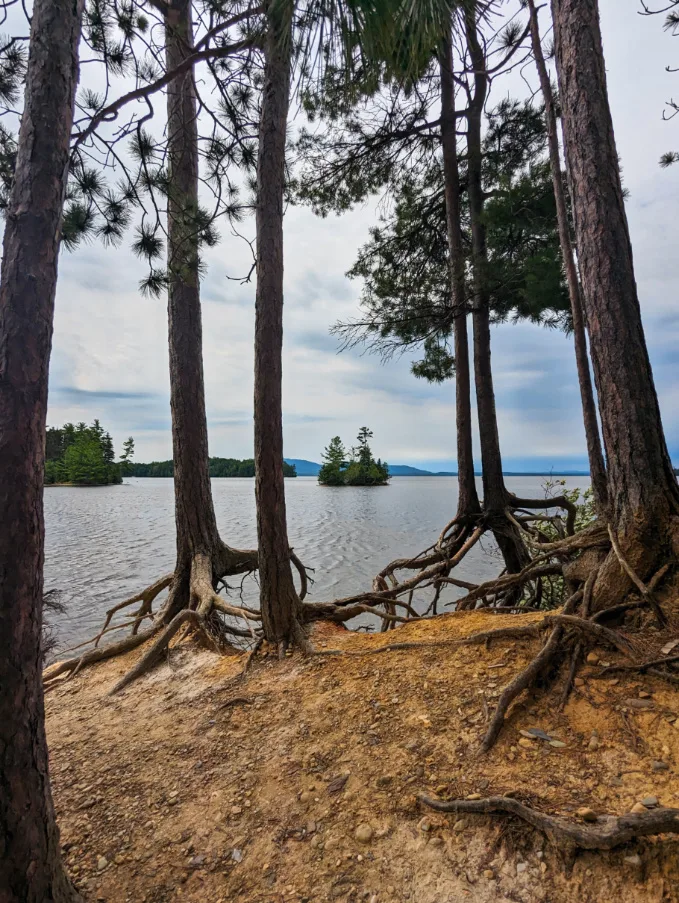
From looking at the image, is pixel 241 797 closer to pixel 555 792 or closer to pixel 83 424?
pixel 555 792

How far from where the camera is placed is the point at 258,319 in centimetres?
358

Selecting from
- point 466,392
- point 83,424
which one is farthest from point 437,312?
point 83,424

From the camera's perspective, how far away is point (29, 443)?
1322 mm

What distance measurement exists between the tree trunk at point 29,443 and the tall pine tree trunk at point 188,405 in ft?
10.8

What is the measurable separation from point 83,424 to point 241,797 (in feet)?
210

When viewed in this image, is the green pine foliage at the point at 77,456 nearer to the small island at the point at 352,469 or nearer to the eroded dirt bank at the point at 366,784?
the small island at the point at 352,469

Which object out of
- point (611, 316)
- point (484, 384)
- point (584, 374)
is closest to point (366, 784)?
point (611, 316)

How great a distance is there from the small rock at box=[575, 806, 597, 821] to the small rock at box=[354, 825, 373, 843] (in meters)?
0.77

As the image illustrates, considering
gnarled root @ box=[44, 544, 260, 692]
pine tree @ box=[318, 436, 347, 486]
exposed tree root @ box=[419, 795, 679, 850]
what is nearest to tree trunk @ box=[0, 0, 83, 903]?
exposed tree root @ box=[419, 795, 679, 850]

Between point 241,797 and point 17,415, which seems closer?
point 17,415

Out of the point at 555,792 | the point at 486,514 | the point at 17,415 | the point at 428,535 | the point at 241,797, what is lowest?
the point at 428,535

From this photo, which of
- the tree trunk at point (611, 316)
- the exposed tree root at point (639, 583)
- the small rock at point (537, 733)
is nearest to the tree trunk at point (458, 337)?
the tree trunk at point (611, 316)

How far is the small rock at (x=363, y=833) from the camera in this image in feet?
5.24

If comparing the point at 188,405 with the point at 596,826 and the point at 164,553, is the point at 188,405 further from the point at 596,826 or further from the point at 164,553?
the point at 164,553
